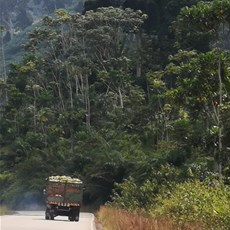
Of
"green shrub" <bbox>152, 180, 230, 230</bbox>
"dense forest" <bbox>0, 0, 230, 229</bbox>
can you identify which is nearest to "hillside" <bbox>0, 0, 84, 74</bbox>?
"dense forest" <bbox>0, 0, 230, 229</bbox>

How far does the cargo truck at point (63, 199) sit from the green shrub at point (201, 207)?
1707 centimetres

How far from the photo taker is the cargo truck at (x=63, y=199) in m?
35.6

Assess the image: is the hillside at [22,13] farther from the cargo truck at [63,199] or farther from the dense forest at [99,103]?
the cargo truck at [63,199]

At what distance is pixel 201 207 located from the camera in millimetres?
14758

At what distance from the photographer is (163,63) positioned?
2857 inches

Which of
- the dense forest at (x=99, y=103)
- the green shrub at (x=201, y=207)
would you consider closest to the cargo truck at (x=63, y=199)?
the dense forest at (x=99, y=103)

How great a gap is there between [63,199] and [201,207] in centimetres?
2168

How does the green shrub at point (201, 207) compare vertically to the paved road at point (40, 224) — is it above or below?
above

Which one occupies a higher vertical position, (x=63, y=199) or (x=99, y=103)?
(x=99, y=103)

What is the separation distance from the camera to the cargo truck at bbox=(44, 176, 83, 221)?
117ft

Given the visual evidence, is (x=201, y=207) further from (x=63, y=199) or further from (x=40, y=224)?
(x=63, y=199)

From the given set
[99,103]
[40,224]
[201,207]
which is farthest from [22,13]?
[201,207]

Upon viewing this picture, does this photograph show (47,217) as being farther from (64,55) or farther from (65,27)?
(65,27)

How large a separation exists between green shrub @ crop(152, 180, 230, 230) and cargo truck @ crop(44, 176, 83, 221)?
17.1 meters
